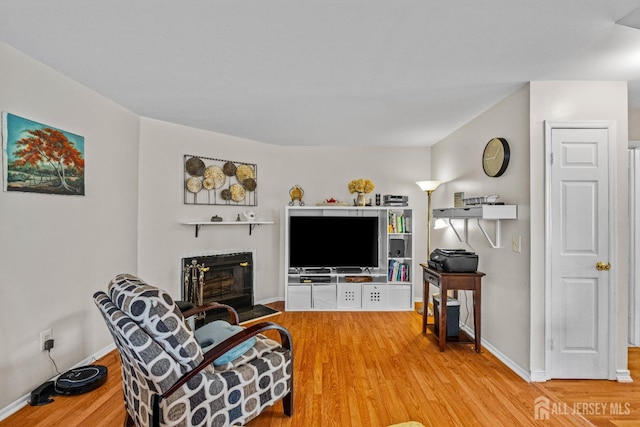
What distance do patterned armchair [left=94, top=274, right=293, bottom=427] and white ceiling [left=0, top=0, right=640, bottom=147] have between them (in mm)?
1504

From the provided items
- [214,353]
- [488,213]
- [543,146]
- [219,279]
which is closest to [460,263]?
[488,213]

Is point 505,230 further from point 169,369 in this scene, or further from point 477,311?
point 169,369

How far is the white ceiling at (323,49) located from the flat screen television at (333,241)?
1.73m

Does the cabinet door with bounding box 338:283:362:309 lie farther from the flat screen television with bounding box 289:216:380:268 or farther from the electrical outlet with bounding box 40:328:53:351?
the electrical outlet with bounding box 40:328:53:351

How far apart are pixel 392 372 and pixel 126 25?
3.13 meters

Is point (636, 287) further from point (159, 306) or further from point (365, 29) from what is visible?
point (159, 306)

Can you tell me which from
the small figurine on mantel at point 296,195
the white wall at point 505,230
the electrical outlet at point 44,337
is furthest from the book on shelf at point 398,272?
the electrical outlet at point 44,337

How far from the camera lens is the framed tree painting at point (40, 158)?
218cm

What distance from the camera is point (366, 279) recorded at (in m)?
4.60

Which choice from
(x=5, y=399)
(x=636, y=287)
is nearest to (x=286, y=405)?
(x=5, y=399)

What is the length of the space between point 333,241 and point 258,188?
4.40 feet

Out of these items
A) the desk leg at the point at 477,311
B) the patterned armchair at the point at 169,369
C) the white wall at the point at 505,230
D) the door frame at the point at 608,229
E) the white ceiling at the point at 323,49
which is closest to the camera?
the patterned armchair at the point at 169,369

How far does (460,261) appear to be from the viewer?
3.20 metres

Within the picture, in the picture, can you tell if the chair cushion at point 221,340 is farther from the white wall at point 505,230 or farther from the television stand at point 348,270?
the television stand at point 348,270
